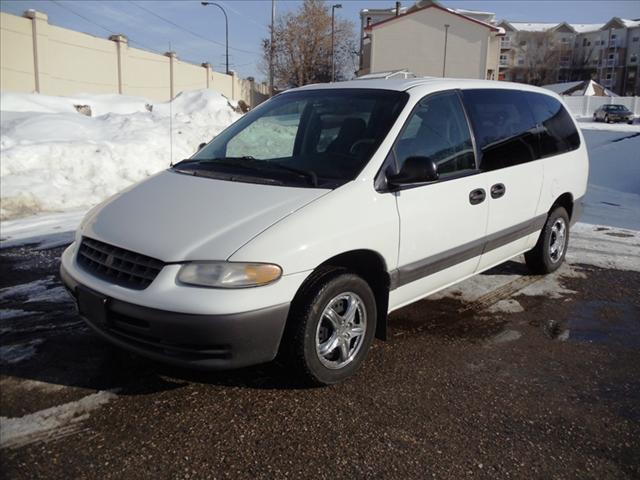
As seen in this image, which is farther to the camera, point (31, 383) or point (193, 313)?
point (31, 383)

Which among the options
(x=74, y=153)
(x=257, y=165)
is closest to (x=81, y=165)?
(x=74, y=153)

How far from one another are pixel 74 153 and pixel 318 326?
341 inches

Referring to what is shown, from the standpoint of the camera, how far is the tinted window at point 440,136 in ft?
12.5

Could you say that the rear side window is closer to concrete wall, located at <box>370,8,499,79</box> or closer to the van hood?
the van hood

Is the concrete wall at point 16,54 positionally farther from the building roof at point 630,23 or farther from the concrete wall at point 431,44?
the building roof at point 630,23

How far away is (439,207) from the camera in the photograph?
3881 mm

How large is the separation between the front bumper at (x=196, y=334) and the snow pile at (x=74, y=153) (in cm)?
645

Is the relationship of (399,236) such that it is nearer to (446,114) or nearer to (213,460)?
(446,114)

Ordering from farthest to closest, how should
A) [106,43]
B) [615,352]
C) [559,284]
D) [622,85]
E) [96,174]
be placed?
[622,85], [106,43], [96,174], [559,284], [615,352]

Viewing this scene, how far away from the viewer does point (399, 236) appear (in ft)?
11.8

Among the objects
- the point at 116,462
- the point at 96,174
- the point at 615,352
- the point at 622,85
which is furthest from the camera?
the point at 622,85

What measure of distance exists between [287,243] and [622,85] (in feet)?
352

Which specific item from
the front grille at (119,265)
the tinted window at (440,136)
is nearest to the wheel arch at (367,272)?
the tinted window at (440,136)

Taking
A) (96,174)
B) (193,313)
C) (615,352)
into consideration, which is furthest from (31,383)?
(96,174)
